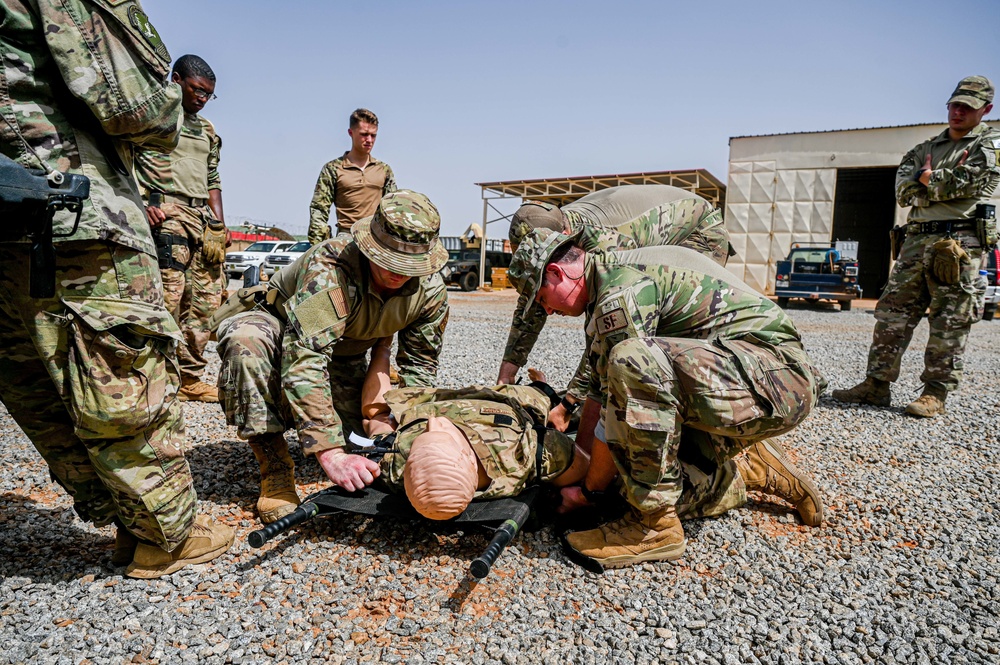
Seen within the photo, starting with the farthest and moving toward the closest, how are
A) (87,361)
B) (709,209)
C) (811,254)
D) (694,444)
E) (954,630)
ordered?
(811,254) → (709,209) → (694,444) → (954,630) → (87,361)

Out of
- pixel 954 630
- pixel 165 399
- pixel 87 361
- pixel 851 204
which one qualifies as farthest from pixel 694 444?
pixel 851 204

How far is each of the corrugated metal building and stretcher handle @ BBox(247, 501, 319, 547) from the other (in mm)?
23035

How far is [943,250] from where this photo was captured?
5.39 metres

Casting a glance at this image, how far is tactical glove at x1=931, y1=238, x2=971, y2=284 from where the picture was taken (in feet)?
17.5

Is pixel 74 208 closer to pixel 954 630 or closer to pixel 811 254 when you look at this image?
pixel 954 630

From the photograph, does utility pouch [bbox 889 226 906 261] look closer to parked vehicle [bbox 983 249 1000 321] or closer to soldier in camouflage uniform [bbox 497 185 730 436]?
soldier in camouflage uniform [bbox 497 185 730 436]

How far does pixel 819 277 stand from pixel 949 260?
1453cm

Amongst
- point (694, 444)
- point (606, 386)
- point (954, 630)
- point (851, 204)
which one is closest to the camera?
point (954, 630)

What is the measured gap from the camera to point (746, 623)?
2477 mm

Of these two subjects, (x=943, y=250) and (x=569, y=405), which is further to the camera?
(x=943, y=250)

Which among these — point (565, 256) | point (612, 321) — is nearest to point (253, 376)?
point (565, 256)

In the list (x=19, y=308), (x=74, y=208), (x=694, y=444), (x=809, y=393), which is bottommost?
(x=694, y=444)

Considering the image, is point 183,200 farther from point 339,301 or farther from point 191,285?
point 339,301

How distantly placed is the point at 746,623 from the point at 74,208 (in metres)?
2.80
